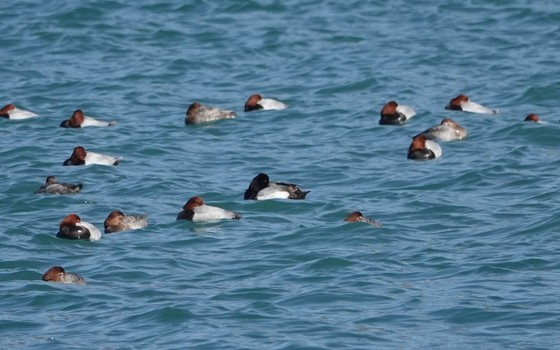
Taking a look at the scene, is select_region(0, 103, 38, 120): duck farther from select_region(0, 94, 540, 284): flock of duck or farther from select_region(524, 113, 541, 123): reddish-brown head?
select_region(524, 113, 541, 123): reddish-brown head

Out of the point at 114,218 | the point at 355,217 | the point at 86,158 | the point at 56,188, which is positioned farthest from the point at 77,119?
the point at 355,217

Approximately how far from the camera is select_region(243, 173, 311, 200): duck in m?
21.0

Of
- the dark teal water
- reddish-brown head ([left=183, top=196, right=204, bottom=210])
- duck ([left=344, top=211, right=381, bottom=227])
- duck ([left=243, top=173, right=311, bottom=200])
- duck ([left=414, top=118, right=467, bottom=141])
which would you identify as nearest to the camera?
the dark teal water

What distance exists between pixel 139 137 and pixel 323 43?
29.4 feet

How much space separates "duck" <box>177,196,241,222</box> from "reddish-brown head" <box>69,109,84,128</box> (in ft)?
23.7

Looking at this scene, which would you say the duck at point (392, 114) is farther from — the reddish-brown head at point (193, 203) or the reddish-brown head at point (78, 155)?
the reddish-brown head at point (193, 203)

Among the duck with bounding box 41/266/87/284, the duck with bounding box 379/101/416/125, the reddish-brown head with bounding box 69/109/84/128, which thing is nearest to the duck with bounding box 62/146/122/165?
the reddish-brown head with bounding box 69/109/84/128

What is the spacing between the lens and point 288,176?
75.6 ft

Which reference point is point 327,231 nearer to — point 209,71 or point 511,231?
point 511,231

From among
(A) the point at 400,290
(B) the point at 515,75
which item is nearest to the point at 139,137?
(B) the point at 515,75

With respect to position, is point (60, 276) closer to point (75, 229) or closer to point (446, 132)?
point (75, 229)

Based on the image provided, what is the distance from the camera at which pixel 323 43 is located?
1337 inches

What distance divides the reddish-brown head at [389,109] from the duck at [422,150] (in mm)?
2600

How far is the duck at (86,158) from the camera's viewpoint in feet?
77.7
